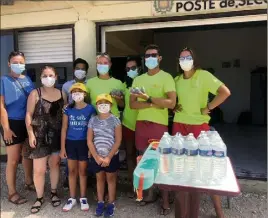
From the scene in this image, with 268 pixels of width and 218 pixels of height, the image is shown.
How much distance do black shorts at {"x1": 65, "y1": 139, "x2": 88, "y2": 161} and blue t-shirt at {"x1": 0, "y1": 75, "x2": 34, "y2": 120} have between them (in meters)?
0.74

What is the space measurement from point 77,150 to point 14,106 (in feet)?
3.25

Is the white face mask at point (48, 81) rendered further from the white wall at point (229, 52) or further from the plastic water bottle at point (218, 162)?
the white wall at point (229, 52)

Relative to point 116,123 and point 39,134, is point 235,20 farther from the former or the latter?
point 39,134

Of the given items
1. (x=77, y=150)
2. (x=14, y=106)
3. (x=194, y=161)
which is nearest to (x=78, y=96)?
(x=77, y=150)

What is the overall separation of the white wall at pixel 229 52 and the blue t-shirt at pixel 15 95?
7.63m

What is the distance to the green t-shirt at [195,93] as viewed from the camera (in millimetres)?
3350

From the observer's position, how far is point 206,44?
37.5 ft

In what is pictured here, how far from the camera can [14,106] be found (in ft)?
12.8

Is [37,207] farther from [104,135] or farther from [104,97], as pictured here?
[104,97]

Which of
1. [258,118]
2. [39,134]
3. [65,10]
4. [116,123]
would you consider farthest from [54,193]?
[258,118]

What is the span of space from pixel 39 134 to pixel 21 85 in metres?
0.69

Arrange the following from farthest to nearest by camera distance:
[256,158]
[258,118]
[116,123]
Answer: [258,118] < [256,158] < [116,123]

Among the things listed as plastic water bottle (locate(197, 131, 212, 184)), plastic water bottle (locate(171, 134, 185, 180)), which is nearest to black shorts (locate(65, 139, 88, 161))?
plastic water bottle (locate(171, 134, 185, 180))

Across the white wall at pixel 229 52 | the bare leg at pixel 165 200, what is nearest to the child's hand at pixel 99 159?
the bare leg at pixel 165 200
